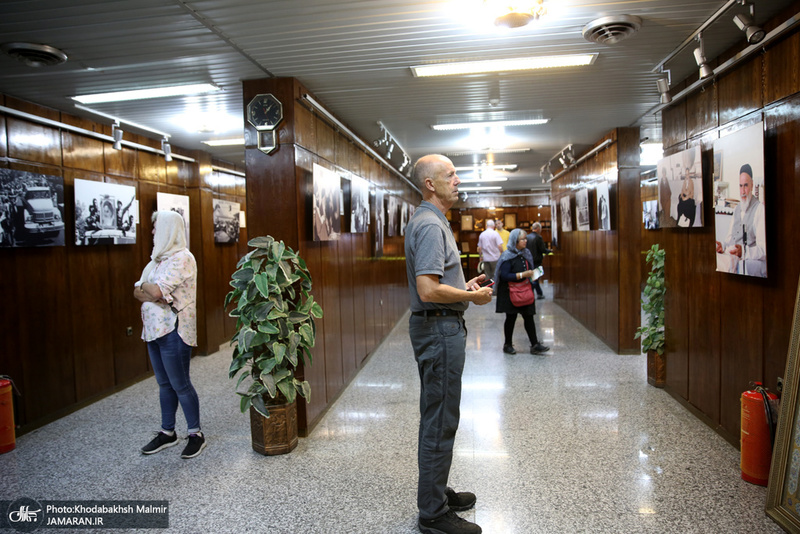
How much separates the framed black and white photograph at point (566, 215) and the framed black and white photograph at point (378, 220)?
3466mm

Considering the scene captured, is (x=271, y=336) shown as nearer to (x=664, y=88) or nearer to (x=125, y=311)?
(x=125, y=311)

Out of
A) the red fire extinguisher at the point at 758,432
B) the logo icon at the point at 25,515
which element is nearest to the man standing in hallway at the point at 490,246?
the red fire extinguisher at the point at 758,432

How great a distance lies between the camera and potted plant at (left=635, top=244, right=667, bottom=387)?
483 centimetres

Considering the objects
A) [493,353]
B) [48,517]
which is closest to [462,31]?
[48,517]

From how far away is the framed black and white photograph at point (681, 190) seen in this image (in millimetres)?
3854

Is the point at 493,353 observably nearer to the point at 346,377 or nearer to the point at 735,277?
the point at 346,377

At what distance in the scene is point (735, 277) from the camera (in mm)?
3492

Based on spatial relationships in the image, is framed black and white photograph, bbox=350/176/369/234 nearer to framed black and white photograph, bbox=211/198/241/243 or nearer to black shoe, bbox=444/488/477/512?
framed black and white photograph, bbox=211/198/241/243

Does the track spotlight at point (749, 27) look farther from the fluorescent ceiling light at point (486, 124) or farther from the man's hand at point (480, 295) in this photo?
the fluorescent ceiling light at point (486, 124)

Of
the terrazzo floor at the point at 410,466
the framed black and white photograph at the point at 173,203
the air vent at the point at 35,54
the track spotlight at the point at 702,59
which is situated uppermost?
the air vent at the point at 35,54

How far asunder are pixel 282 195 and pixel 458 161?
5.93 metres

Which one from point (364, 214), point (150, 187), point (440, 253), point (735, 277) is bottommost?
point (735, 277)

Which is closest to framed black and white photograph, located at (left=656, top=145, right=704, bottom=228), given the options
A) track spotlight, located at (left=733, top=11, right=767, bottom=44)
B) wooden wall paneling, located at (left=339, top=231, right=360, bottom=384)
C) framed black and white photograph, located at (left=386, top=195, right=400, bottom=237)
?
track spotlight, located at (left=733, top=11, right=767, bottom=44)

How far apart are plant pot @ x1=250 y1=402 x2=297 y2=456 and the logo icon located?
1.32 metres
